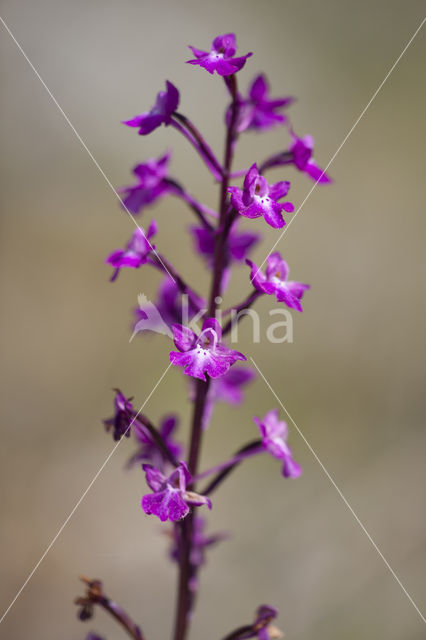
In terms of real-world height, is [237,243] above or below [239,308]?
above

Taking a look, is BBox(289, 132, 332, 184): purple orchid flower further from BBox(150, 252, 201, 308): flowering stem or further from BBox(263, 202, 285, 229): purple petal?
BBox(150, 252, 201, 308): flowering stem

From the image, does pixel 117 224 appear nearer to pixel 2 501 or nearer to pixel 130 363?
pixel 130 363

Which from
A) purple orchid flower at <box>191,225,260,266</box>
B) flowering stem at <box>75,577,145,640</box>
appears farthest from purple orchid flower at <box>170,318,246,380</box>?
flowering stem at <box>75,577,145,640</box>

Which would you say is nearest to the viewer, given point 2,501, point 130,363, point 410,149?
point 2,501

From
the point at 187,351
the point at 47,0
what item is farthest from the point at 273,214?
the point at 47,0

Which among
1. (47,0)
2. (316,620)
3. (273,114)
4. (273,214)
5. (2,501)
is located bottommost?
(316,620)
